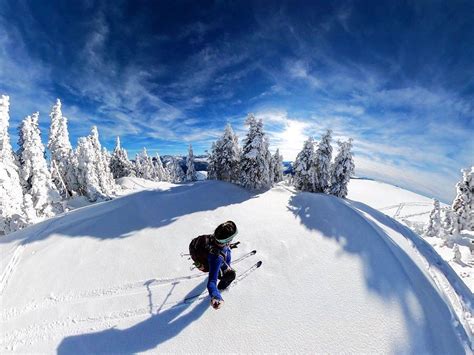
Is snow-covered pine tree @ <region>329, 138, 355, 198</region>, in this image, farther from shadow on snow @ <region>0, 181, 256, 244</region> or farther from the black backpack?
the black backpack

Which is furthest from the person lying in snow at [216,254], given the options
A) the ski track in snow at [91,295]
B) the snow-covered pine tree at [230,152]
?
the snow-covered pine tree at [230,152]

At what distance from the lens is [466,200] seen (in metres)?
26.3

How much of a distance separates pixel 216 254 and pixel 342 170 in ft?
101

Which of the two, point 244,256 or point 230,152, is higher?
point 230,152

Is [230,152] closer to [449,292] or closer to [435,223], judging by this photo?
[449,292]

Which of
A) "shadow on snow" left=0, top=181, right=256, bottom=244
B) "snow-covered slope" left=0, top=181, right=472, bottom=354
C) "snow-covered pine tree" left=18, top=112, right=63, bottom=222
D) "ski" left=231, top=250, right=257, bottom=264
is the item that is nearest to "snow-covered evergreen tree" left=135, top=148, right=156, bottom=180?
"snow-covered pine tree" left=18, top=112, right=63, bottom=222

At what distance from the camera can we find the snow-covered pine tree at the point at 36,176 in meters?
27.1

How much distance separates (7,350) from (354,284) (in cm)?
816

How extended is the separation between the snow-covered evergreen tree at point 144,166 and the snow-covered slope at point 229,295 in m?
85.8

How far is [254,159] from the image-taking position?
25672mm

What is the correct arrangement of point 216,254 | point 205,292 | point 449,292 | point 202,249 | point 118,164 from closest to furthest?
point 216,254 → point 202,249 → point 205,292 → point 449,292 → point 118,164

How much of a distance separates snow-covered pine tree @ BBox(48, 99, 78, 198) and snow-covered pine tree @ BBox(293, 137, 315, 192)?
40.5 metres

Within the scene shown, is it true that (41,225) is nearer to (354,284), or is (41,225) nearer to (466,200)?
(354,284)

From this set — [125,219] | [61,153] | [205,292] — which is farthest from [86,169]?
[205,292]
